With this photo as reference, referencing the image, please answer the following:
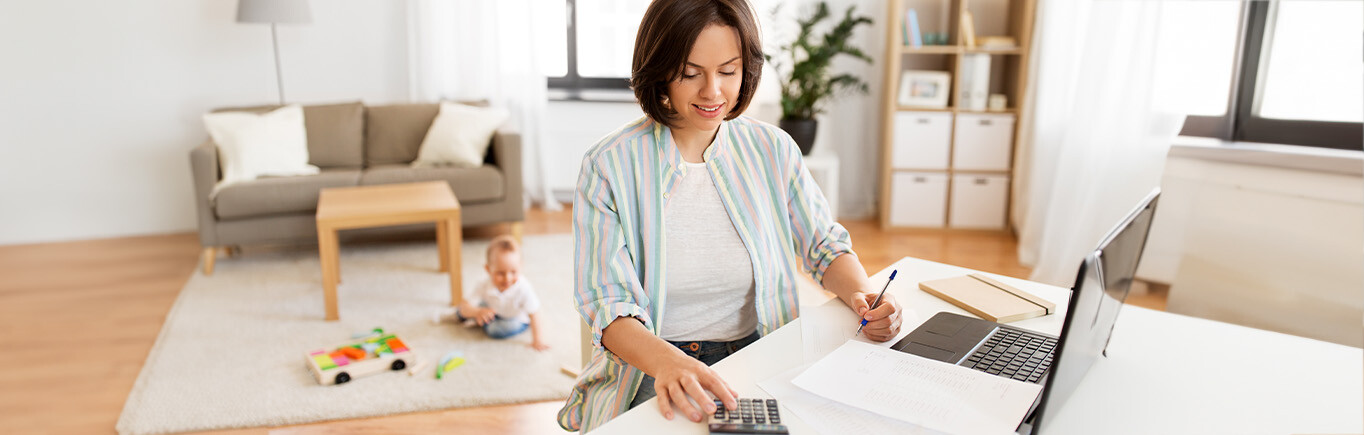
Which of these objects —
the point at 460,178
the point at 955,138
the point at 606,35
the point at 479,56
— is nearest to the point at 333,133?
the point at 460,178

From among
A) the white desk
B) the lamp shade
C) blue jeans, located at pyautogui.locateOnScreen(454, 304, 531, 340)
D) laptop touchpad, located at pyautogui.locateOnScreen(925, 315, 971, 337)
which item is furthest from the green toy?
the lamp shade

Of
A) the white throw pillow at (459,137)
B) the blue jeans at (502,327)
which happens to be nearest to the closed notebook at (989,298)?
the blue jeans at (502,327)

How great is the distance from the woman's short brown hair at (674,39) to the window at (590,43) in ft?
12.3

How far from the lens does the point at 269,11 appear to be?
4.17 m

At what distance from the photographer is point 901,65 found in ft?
15.3

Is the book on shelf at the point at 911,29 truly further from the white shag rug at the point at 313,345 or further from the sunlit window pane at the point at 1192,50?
the white shag rug at the point at 313,345

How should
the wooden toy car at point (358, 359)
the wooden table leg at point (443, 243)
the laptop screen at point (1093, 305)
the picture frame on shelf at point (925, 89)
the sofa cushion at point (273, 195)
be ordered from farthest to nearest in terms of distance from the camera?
the picture frame on shelf at point (925, 89)
the sofa cushion at point (273, 195)
the wooden table leg at point (443, 243)
the wooden toy car at point (358, 359)
the laptop screen at point (1093, 305)

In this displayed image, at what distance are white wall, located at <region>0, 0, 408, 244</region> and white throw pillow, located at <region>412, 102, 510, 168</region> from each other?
2.87ft

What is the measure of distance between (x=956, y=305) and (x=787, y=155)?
0.37 m

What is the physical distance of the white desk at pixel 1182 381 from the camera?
1067 millimetres

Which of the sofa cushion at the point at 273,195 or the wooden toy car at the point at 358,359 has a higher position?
the sofa cushion at the point at 273,195

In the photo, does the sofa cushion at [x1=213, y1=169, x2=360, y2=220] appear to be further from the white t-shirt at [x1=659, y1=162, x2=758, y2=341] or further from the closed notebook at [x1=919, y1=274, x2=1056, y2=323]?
the closed notebook at [x1=919, y1=274, x2=1056, y2=323]

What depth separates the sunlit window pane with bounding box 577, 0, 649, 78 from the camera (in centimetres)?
502

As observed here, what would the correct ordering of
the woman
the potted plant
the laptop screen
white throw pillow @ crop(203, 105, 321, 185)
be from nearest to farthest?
the laptop screen
the woman
white throw pillow @ crop(203, 105, 321, 185)
the potted plant
